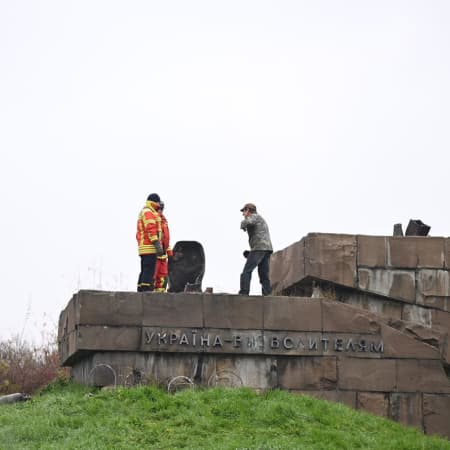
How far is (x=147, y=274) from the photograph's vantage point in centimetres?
1825

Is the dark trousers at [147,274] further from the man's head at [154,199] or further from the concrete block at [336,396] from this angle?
the concrete block at [336,396]

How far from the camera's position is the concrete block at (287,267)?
64.5 feet

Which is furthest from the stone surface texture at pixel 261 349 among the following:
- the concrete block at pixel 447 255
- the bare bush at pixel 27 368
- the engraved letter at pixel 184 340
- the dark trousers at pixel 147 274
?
the bare bush at pixel 27 368

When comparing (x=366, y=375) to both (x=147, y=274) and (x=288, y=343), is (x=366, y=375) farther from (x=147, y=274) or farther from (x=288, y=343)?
(x=147, y=274)

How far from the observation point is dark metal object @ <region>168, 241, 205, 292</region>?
18984 mm

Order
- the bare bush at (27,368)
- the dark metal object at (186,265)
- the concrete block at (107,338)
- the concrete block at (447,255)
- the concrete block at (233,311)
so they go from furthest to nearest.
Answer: the bare bush at (27,368)
the concrete block at (447,255)
the dark metal object at (186,265)
the concrete block at (233,311)
the concrete block at (107,338)

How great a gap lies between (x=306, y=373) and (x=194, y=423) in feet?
11.6

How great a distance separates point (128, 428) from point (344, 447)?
9.38 ft

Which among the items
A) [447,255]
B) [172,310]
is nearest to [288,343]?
[172,310]

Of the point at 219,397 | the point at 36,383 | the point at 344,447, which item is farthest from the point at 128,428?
the point at 36,383

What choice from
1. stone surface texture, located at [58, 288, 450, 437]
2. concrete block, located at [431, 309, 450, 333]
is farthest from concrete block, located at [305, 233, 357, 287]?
concrete block, located at [431, 309, 450, 333]

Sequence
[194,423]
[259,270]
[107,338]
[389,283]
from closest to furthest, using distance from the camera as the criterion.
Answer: [194,423], [107,338], [259,270], [389,283]

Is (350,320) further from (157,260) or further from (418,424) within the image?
(157,260)

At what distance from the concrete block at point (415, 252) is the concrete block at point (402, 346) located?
1796mm
